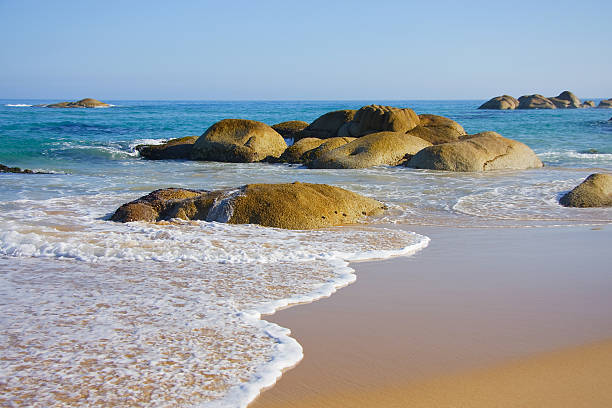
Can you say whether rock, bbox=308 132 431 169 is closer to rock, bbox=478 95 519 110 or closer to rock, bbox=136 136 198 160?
rock, bbox=136 136 198 160

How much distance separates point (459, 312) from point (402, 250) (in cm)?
199

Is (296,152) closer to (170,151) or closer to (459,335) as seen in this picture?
(170,151)

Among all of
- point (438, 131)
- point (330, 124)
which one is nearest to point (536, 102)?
point (330, 124)

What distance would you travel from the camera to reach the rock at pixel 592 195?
931cm

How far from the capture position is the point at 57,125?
105ft

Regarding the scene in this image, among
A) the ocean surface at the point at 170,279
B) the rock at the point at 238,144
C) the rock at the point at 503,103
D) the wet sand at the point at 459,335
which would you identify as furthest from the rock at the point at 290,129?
the rock at the point at 503,103

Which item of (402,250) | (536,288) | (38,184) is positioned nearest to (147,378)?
(536,288)

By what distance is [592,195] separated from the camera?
9398 millimetres

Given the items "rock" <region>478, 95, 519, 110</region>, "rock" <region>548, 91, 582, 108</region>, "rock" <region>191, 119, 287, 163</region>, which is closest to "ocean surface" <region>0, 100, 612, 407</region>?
"rock" <region>191, 119, 287, 163</region>

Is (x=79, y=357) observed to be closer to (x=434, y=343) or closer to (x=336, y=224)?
(x=434, y=343)

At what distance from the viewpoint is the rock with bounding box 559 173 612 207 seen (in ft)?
30.6

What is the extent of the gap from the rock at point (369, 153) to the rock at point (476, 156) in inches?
27.0

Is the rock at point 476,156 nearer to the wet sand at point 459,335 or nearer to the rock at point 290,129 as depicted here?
the rock at point 290,129

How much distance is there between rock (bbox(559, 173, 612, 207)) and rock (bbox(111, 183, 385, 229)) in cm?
353
